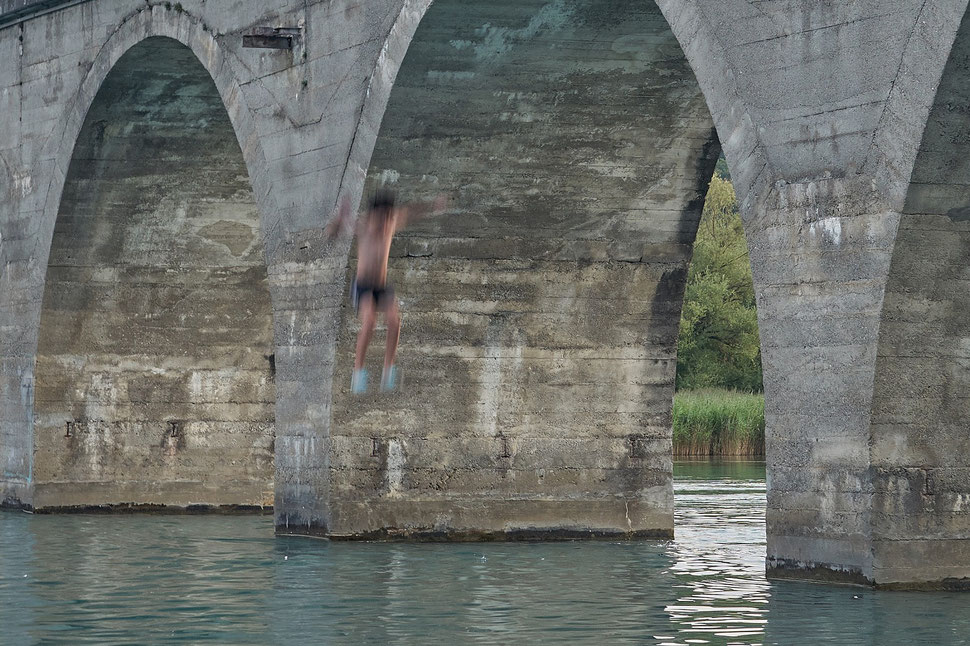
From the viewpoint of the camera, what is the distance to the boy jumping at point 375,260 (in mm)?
14906

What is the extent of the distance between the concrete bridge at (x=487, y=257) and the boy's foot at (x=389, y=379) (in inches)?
5.6

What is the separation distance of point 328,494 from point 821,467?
5.41 m

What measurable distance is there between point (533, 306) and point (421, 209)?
149 cm

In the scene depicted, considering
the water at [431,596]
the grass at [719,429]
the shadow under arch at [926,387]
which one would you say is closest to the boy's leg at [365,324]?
the water at [431,596]

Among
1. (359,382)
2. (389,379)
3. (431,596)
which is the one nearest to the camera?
(431,596)

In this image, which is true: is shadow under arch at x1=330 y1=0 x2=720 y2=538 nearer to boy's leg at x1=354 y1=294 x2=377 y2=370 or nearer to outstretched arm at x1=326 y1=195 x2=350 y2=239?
boy's leg at x1=354 y1=294 x2=377 y2=370

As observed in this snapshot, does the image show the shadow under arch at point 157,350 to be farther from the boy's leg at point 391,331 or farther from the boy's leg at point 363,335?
the boy's leg at point 363,335

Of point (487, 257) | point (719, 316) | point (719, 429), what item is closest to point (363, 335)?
point (487, 257)

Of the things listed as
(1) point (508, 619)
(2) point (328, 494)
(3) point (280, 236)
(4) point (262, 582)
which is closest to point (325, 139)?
(3) point (280, 236)

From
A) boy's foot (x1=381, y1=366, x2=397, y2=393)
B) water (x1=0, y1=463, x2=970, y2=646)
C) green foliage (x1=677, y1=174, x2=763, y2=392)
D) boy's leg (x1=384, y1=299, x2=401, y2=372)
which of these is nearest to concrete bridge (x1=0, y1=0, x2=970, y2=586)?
boy's foot (x1=381, y1=366, x2=397, y2=393)

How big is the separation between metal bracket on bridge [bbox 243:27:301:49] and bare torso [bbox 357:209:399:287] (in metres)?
1.91

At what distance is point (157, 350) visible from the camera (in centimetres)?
2038

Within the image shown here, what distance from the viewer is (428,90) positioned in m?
14.5

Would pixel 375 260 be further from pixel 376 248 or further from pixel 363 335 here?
pixel 363 335
